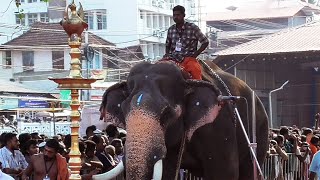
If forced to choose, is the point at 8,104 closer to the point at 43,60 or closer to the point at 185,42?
the point at 43,60

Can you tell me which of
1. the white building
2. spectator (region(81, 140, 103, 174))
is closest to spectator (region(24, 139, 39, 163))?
spectator (region(81, 140, 103, 174))

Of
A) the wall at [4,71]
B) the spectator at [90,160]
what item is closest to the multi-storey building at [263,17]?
the wall at [4,71]

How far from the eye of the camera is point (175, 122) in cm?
782

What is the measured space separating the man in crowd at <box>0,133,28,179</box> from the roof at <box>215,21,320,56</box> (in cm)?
1691

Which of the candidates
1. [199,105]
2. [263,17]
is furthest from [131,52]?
[199,105]

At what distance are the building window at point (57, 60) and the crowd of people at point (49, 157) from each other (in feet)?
102

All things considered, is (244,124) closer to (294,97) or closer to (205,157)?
(205,157)

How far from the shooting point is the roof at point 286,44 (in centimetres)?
2694

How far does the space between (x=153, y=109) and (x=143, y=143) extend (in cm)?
46

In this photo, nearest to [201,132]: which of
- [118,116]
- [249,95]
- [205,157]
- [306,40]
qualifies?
[205,157]

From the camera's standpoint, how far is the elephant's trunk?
705cm

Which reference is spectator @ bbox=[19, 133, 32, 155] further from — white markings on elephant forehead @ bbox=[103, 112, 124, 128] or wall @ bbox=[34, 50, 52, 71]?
wall @ bbox=[34, 50, 52, 71]

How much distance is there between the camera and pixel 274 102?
101 feet

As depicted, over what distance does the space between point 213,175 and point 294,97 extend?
75.6 ft
